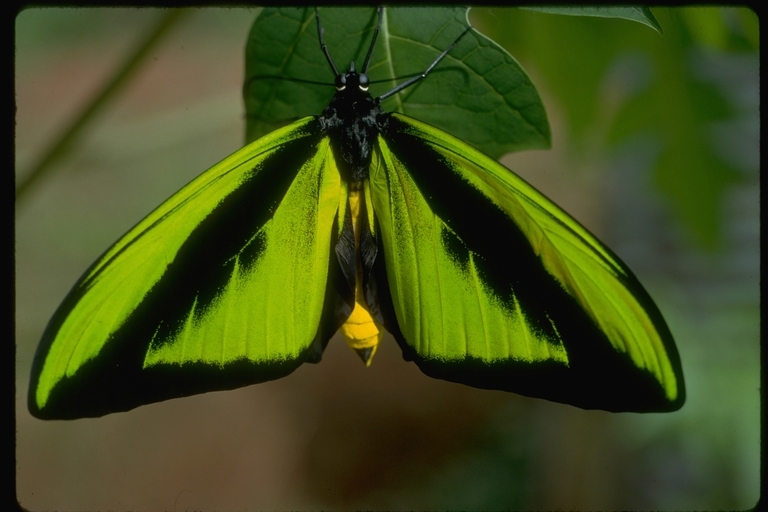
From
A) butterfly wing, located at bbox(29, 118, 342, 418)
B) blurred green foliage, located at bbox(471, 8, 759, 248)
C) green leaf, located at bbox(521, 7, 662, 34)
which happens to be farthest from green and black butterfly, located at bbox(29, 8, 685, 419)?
blurred green foliage, located at bbox(471, 8, 759, 248)

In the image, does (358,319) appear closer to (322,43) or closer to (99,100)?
(322,43)

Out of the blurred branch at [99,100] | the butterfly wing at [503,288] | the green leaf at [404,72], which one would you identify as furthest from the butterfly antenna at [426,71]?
the blurred branch at [99,100]

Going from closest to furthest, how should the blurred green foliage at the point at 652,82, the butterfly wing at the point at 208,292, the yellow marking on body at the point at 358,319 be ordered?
the butterfly wing at the point at 208,292 < the yellow marking on body at the point at 358,319 < the blurred green foliage at the point at 652,82

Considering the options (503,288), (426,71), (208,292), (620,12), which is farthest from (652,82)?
(208,292)

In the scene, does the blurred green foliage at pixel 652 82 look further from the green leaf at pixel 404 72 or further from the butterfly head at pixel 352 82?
the butterfly head at pixel 352 82

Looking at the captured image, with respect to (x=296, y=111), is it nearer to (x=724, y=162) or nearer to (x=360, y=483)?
(x=724, y=162)

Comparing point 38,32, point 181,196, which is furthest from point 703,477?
point 38,32

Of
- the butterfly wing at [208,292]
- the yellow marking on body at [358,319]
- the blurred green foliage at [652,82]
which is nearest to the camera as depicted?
the butterfly wing at [208,292]

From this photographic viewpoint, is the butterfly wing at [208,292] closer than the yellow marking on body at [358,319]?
Yes

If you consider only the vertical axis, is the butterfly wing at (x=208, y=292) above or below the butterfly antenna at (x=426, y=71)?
below
